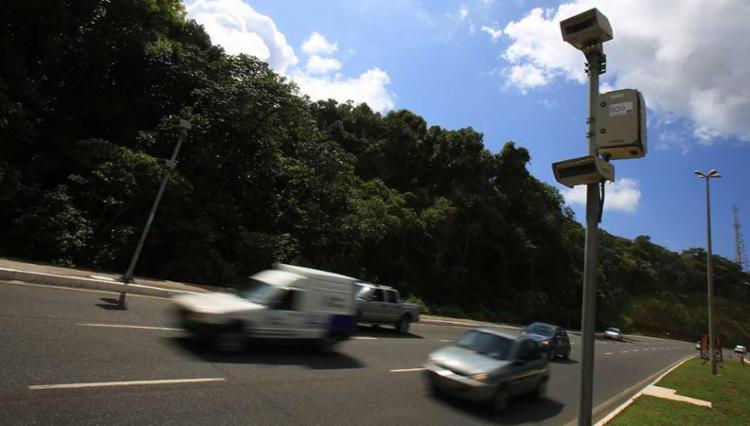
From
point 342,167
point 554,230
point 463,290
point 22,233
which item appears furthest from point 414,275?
point 22,233

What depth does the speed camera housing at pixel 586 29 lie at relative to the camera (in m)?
4.14

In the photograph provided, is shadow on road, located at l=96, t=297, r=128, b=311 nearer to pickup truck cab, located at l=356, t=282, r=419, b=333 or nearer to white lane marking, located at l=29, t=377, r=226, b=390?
white lane marking, located at l=29, t=377, r=226, b=390

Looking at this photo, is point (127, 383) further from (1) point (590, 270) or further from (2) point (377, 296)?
(2) point (377, 296)

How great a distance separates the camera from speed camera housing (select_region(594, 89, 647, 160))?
156 inches

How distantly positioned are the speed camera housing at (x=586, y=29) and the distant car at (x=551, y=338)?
16531 mm

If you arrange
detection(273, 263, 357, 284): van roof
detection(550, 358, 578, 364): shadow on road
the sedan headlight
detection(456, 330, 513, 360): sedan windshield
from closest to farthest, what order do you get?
the sedan headlight < detection(456, 330, 513, 360): sedan windshield < detection(273, 263, 357, 284): van roof < detection(550, 358, 578, 364): shadow on road

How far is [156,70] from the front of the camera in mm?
27641

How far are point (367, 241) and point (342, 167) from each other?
584cm

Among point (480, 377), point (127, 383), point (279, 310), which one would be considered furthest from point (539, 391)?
point (127, 383)

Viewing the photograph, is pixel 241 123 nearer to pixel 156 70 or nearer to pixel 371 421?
pixel 156 70

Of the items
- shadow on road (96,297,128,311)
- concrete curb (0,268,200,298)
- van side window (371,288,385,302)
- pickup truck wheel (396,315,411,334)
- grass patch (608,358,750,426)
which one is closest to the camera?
grass patch (608,358,750,426)

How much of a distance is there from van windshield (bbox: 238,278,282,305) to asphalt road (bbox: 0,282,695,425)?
121cm

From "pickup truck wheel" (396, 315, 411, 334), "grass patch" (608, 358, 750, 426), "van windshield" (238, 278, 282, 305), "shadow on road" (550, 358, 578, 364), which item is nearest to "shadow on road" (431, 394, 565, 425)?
"grass patch" (608, 358, 750, 426)

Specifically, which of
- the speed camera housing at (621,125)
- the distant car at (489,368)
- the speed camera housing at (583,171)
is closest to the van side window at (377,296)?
the distant car at (489,368)
